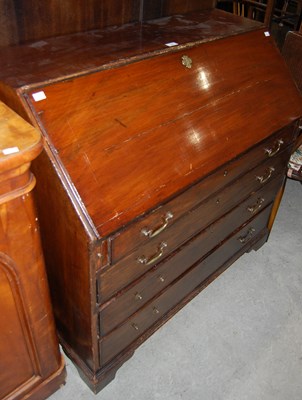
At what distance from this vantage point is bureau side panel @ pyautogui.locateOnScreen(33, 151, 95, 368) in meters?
1.21

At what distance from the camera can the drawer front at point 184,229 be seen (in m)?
1.40

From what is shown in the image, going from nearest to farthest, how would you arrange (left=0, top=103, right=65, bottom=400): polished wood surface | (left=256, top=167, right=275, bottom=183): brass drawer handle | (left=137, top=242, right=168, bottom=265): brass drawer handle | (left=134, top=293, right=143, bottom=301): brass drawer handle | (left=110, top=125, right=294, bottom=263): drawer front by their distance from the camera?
(left=0, top=103, right=65, bottom=400): polished wood surface, (left=110, top=125, right=294, bottom=263): drawer front, (left=137, top=242, right=168, bottom=265): brass drawer handle, (left=134, top=293, right=143, bottom=301): brass drawer handle, (left=256, top=167, right=275, bottom=183): brass drawer handle

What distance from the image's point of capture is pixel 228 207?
1.86 meters

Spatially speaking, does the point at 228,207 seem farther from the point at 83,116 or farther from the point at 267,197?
the point at 83,116

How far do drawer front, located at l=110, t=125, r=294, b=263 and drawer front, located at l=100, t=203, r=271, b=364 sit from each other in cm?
42

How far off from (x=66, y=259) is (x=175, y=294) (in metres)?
0.68

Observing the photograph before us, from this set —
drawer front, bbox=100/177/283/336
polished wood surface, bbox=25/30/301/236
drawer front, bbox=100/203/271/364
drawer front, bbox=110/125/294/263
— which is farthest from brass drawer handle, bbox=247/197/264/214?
polished wood surface, bbox=25/30/301/236

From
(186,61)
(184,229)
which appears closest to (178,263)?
(184,229)

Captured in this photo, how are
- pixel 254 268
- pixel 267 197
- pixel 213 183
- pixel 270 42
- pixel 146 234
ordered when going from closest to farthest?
pixel 146 234, pixel 213 183, pixel 270 42, pixel 267 197, pixel 254 268

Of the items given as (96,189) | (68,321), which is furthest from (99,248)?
(68,321)

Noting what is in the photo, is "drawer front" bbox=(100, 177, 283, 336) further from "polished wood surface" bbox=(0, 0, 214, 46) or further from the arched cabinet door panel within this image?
"polished wood surface" bbox=(0, 0, 214, 46)

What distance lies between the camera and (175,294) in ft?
6.17

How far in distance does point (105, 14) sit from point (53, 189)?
872 mm

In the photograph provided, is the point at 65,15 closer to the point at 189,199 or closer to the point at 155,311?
the point at 189,199
